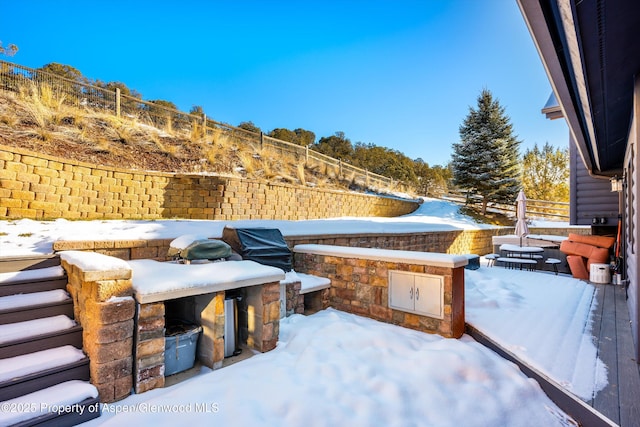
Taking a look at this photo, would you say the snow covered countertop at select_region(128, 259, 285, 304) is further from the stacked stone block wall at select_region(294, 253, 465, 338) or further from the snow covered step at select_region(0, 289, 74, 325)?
the stacked stone block wall at select_region(294, 253, 465, 338)

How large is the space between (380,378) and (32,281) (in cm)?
343

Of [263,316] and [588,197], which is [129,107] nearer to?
[263,316]

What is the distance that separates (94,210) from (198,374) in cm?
521

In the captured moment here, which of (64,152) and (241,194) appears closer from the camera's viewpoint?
(64,152)

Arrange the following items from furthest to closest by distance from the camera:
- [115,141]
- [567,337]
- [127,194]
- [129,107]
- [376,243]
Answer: [129,107], [115,141], [376,243], [127,194], [567,337]

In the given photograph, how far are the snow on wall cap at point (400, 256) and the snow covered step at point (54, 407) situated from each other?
3067 mm

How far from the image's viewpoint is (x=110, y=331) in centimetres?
206

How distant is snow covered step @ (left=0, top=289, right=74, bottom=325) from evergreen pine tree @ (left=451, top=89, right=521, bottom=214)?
1714 centimetres

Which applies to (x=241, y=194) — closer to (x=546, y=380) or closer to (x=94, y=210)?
(x=94, y=210)

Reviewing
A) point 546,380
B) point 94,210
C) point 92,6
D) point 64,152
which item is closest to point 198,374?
point 546,380

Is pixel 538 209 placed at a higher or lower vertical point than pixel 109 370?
higher

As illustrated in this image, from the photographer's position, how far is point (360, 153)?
68.1 feet

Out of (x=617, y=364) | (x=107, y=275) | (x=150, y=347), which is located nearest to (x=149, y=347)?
(x=150, y=347)

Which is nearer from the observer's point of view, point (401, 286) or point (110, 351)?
point (110, 351)
